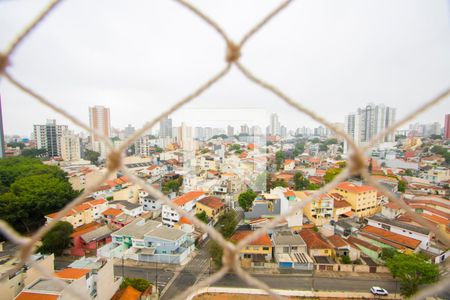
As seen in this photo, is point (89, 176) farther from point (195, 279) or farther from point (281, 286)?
point (281, 286)

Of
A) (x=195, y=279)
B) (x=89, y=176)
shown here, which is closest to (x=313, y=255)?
(x=195, y=279)

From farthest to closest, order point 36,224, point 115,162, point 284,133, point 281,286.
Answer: point 284,133, point 36,224, point 281,286, point 115,162

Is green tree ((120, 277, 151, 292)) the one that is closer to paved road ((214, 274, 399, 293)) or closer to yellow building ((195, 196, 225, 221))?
paved road ((214, 274, 399, 293))

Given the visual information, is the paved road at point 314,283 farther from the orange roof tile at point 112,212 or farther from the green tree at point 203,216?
the orange roof tile at point 112,212

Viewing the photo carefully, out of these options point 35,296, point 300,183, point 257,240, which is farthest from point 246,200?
point 35,296

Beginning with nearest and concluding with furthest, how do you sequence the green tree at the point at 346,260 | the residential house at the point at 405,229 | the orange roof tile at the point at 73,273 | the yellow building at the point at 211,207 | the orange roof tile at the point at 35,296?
1. the orange roof tile at the point at 35,296
2. the orange roof tile at the point at 73,273
3. the green tree at the point at 346,260
4. the residential house at the point at 405,229
5. the yellow building at the point at 211,207

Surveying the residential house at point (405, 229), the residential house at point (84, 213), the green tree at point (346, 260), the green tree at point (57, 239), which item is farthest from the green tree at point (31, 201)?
the residential house at point (405, 229)
